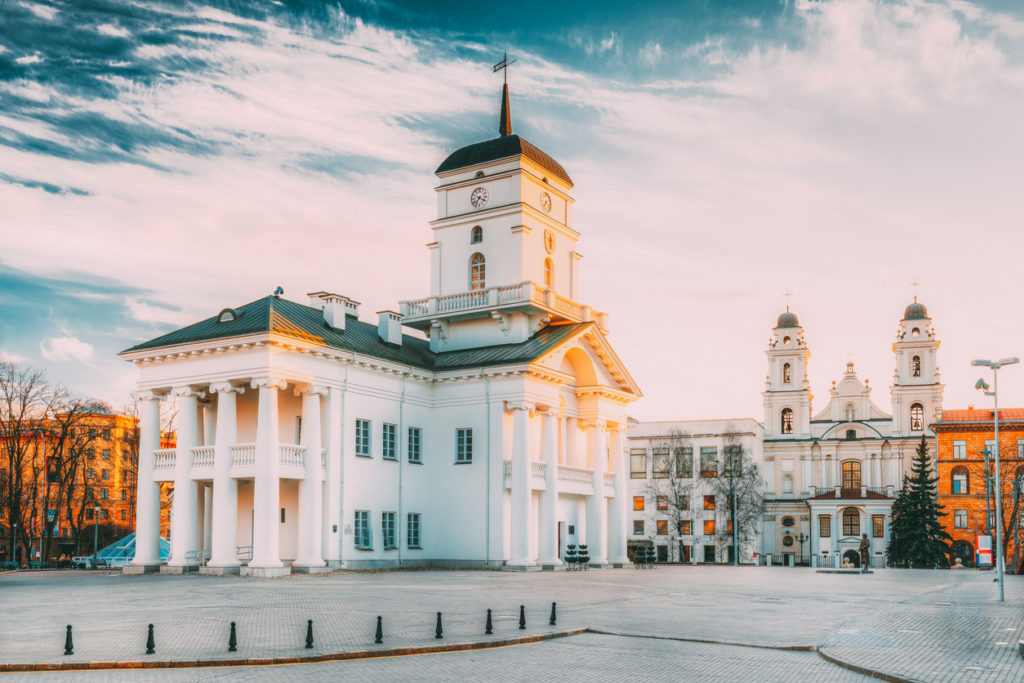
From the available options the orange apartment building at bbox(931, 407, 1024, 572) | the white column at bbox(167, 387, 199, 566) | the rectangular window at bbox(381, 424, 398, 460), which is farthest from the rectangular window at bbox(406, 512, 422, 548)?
the orange apartment building at bbox(931, 407, 1024, 572)

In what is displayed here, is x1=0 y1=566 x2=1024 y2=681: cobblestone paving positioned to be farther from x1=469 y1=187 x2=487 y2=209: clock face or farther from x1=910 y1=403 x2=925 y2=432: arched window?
x1=910 y1=403 x2=925 y2=432: arched window

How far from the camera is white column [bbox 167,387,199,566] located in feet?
130

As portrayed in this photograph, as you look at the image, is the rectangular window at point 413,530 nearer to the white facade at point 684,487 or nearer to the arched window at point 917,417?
the white facade at point 684,487

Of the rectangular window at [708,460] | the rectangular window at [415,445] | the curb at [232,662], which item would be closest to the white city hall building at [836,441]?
the rectangular window at [708,460]

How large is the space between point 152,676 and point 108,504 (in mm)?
97240

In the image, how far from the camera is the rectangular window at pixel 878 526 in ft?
334

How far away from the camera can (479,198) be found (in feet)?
171

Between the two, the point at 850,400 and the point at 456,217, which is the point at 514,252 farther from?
the point at 850,400

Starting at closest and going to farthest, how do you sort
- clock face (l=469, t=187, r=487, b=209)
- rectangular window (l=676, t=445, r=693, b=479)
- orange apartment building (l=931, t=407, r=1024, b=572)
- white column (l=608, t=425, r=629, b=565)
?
clock face (l=469, t=187, r=487, b=209), white column (l=608, t=425, r=629, b=565), orange apartment building (l=931, t=407, r=1024, b=572), rectangular window (l=676, t=445, r=693, b=479)

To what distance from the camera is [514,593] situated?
2811 cm

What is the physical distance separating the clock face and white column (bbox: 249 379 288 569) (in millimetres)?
17526

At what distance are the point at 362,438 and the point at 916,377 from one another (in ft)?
278

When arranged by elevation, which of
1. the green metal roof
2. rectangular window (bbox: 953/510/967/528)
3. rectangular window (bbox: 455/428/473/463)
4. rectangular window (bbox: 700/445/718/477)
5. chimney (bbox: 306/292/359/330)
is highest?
chimney (bbox: 306/292/359/330)

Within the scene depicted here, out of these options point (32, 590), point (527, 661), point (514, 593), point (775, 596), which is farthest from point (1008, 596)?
point (32, 590)
